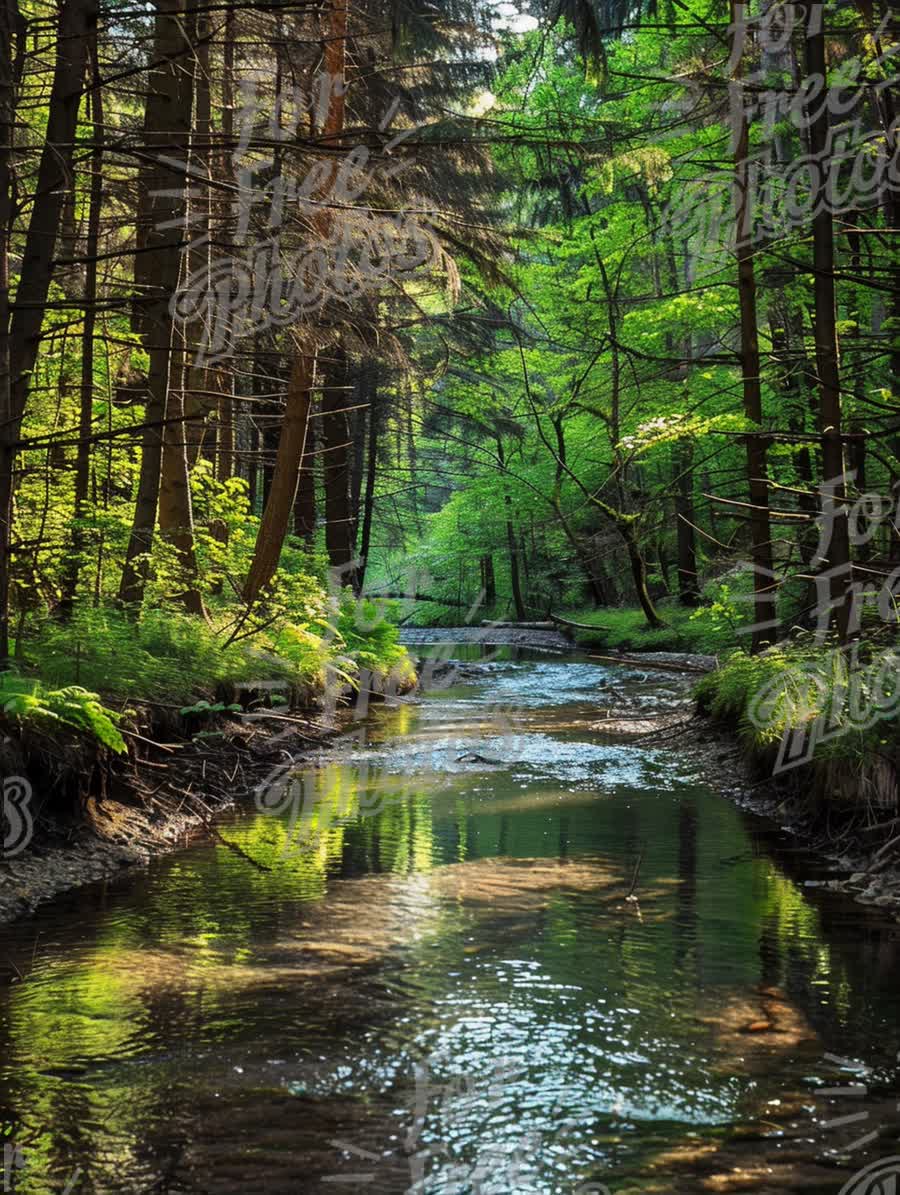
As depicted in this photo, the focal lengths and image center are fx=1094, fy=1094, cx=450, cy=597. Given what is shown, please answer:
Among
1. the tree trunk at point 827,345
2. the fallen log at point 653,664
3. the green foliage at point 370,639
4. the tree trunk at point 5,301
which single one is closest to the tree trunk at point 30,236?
the tree trunk at point 5,301

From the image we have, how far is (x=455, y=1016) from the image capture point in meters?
4.87

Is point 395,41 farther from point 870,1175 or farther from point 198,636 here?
point 870,1175

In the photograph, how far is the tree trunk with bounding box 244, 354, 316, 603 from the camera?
14148mm

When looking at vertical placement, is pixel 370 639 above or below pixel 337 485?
below

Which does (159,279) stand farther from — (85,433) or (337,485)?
(337,485)

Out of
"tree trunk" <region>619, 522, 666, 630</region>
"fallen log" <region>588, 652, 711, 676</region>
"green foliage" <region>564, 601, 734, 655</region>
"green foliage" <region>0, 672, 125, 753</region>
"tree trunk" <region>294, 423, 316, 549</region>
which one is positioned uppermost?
"tree trunk" <region>294, 423, 316, 549</region>

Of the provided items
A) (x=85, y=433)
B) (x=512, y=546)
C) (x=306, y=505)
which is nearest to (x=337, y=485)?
(x=306, y=505)

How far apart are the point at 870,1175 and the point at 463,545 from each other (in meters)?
37.2

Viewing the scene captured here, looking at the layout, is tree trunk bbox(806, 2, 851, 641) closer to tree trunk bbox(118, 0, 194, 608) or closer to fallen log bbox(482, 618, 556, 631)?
tree trunk bbox(118, 0, 194, 608)

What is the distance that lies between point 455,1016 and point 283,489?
10.4 m

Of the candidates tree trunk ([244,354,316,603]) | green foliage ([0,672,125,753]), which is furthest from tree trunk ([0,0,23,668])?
tree trunk ([244,354,316,603])

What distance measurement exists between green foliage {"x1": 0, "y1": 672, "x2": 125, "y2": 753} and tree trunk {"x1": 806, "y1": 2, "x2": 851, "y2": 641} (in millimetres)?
5496

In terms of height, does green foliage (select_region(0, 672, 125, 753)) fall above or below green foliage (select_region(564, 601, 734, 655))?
below

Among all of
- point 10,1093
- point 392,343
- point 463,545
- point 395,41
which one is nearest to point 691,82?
point 395,41
